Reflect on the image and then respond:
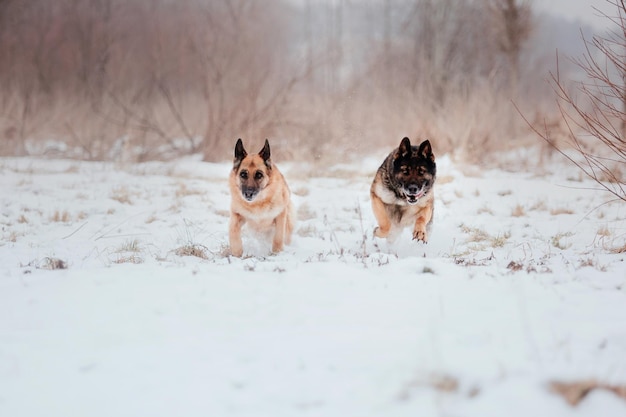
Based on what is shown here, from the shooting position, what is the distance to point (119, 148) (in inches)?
583

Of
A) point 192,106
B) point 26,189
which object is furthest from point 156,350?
point 192,106

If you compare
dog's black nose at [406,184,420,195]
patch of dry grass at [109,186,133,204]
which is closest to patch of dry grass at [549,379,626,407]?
dog's black nose at [406,184,420,195]

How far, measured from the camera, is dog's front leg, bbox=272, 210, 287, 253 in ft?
18.5

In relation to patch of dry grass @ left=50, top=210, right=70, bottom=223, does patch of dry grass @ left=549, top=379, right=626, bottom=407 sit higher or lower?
lower

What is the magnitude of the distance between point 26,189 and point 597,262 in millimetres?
8764

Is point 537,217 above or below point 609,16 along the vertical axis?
below

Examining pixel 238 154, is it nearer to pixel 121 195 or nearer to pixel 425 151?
pixel 425 151

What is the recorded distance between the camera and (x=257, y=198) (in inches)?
220

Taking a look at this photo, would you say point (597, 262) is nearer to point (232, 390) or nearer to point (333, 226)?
point (232, 390)

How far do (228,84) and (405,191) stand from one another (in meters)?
10.1

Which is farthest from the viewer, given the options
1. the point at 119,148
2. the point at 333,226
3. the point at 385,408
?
the point at 119,148

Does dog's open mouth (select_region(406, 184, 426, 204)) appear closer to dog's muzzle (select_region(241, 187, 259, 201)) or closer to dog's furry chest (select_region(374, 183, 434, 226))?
dog's furry chest (select_region(374, 183, 434, 226))

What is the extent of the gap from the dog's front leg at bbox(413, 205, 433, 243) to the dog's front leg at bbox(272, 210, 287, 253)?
1469 millimetres

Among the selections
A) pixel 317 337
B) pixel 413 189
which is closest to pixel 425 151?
pixel 413 189
